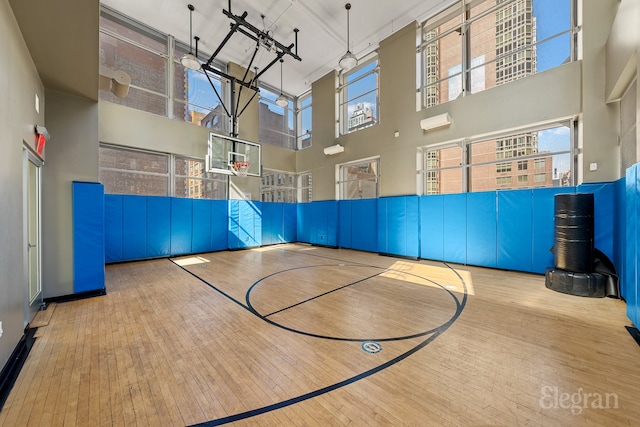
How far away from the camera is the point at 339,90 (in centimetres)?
931

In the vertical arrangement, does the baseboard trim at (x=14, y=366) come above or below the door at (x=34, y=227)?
below

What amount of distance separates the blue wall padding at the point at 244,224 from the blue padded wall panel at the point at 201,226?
0.74 metres

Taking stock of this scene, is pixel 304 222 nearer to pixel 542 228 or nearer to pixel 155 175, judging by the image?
pixel 155 175

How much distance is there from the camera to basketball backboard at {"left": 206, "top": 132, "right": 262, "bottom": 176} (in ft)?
24.6

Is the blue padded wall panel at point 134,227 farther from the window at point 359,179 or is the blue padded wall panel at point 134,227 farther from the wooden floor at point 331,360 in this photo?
the window at point 359,179

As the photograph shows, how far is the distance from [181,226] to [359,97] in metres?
7.35

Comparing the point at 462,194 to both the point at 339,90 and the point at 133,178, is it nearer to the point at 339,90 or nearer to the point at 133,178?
the point at 339,90

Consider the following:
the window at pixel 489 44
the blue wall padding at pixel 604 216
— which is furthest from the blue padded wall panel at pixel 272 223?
the blue wall padding at pixel 604 216

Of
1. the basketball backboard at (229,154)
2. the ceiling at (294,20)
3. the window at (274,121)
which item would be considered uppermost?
the ceiling at (294,20)

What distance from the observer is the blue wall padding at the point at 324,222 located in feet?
30.1

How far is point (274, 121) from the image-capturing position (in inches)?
414

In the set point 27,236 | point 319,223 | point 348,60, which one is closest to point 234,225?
point 319,223

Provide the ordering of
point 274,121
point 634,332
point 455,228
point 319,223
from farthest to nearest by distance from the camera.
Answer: point 274,121 → point 319,223 → point 455,228 → point 634,332

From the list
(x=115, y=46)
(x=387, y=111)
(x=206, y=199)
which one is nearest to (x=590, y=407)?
(x=387, y=111)
